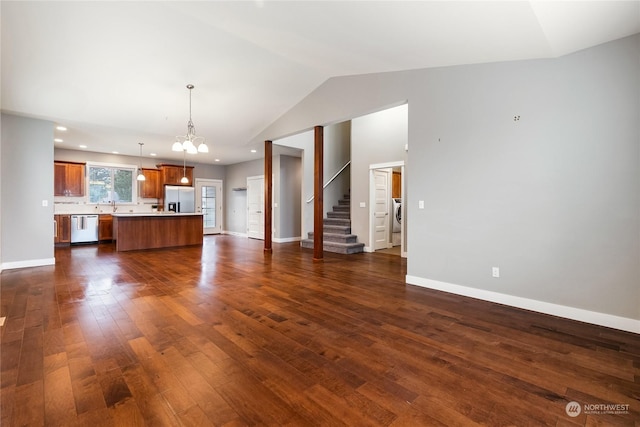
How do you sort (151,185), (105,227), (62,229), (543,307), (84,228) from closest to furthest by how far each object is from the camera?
1. (543,307)
2. (62,229)
3. (84,228)
4. (105,227)
5. (151,185)

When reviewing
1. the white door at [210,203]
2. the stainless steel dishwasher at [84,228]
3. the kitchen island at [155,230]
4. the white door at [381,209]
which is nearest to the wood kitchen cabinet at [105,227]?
the stainless steel dishwasher at [84,228]

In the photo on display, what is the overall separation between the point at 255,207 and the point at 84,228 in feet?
15.7

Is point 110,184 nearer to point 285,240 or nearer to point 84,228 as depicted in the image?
point 84,228

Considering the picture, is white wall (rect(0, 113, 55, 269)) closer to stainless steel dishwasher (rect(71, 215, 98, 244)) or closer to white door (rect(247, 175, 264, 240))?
stainless steel dishwasher (rect(71, 215, 98, 244))

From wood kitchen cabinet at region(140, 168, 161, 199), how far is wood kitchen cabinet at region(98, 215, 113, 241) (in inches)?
49.3

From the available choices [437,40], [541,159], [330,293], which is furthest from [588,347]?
[437,40]

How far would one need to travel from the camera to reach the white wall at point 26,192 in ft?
16.4

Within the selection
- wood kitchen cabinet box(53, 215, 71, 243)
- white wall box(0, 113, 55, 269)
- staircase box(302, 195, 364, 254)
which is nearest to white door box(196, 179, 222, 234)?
wood kitchen cabinet box(53, 215, 71, 243)

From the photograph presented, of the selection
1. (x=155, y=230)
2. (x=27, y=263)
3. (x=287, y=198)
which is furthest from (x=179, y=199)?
(x=27, y=263)

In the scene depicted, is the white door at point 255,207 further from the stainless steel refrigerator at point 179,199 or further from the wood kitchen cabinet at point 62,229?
the wood kitchen cabinet at point 62,229

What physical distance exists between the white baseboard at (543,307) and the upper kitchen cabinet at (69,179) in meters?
9.50

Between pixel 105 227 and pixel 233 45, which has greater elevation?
pixel 233 45

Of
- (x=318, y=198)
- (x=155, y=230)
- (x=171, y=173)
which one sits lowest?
(x=155, y=230)

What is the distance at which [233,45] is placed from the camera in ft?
13.2
